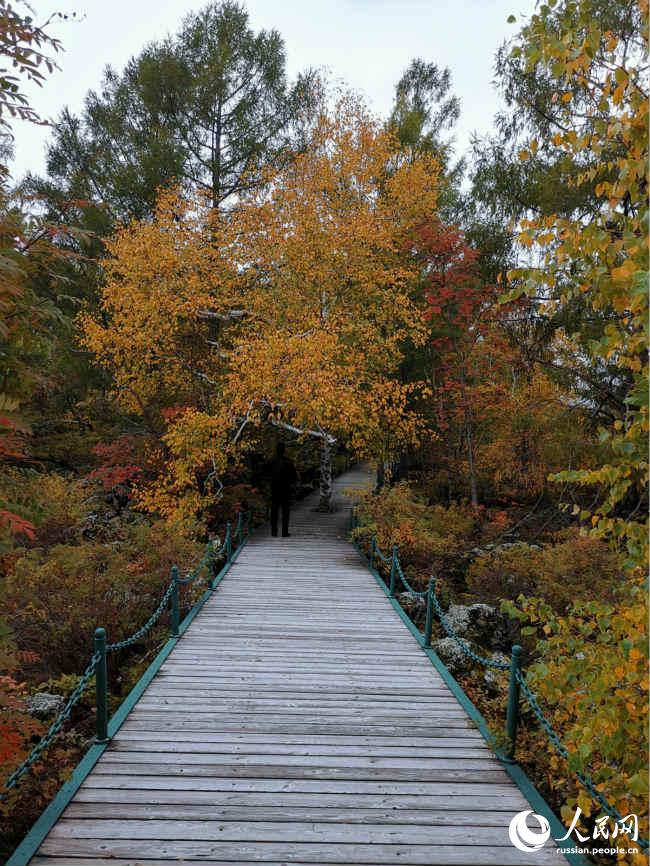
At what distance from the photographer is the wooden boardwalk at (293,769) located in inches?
133

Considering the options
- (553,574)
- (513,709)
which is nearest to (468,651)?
(513,709)

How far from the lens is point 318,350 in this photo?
37.4 feet

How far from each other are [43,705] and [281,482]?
746cm

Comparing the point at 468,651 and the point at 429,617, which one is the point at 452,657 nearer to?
the point at 429,617

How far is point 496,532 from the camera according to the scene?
13.4 m

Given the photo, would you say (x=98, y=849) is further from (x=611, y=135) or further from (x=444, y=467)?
(x=444, y=467)

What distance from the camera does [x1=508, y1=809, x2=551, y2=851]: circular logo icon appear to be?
11.4 feet

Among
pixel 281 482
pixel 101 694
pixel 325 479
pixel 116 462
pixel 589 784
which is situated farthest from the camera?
pixel 325 479

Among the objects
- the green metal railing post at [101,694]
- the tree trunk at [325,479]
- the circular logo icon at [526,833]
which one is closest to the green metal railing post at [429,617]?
the circular logo icon at [526,833]

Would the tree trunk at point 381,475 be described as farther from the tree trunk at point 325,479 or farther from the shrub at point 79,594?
the shrub at point 79,594

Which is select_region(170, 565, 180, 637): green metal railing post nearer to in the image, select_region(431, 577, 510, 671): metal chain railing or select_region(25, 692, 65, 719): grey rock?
select_region(25, 692, 65, 719): grey rock

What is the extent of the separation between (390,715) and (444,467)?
13091 mm

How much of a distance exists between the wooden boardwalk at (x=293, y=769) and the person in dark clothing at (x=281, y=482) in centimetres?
532

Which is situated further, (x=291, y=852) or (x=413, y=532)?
(x=413, y=532)
